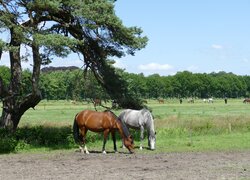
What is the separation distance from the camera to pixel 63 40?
1825 centimetres

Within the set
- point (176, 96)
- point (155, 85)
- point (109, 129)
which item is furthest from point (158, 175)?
point (176, 96)

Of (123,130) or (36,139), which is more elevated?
(123,130)

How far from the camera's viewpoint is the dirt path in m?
13.1

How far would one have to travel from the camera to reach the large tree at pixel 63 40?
18484 millimetres

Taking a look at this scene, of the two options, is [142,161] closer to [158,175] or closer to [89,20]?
[158,175]

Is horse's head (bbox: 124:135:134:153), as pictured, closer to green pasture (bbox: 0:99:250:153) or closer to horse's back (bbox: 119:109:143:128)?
green pasture (bbox: 0:99:250:153)

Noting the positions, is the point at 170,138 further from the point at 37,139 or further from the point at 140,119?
the point at 37,139

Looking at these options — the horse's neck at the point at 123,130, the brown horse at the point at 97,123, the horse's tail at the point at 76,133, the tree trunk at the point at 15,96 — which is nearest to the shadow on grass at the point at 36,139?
the tree trunk at the point at 15,96

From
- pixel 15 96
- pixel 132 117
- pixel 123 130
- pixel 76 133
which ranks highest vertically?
pixel 15 96

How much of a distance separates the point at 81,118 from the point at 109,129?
4.66 feet

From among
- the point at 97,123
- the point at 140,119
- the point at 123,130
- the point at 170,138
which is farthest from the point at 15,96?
the point at 170,138

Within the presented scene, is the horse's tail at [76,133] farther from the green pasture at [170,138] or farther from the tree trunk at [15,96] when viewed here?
the tree trunk at [15,96]

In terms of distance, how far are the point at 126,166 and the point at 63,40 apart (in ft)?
20.5

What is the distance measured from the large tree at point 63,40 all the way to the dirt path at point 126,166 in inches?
154
